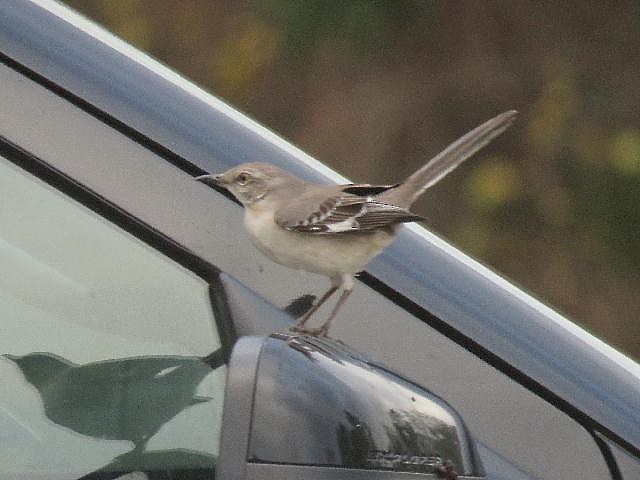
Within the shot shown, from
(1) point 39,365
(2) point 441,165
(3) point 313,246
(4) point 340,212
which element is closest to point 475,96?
(2) point 441,165

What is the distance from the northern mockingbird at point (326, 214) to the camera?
2.41 meters

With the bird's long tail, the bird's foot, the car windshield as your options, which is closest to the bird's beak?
the car windshield

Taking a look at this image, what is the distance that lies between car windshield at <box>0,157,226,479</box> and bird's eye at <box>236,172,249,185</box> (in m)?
0.25

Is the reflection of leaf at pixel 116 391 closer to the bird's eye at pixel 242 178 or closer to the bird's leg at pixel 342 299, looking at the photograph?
the bird's leg at pixel 342 299

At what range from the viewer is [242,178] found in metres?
2.48

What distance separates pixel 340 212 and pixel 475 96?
5.98 metres

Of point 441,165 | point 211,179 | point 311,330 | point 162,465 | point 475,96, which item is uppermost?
point 475,96

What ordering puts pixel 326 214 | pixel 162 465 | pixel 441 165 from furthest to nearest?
pixel 441 165 < pixel 326 214 < pixel 162 465

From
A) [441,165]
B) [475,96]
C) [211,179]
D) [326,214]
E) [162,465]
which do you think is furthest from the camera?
[475,96]

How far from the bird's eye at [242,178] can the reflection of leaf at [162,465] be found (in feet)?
1.77

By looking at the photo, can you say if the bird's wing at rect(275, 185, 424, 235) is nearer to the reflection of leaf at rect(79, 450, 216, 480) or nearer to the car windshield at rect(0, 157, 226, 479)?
the car windshield at rect(0, 157, 226, 479)

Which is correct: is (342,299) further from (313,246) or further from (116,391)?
(313,246)

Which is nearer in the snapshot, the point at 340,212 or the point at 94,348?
the point at 94,348

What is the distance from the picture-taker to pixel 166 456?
79.4 inches
